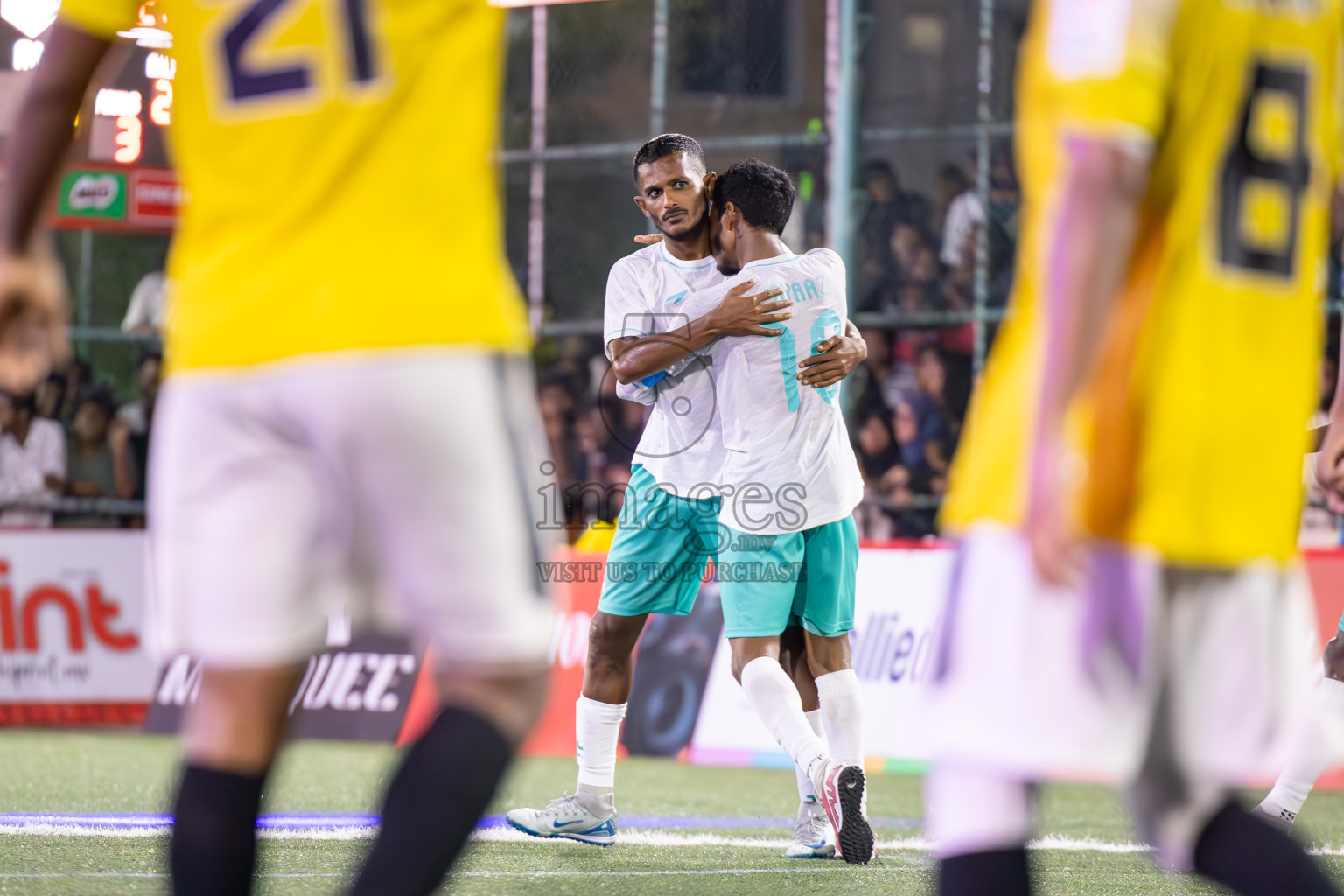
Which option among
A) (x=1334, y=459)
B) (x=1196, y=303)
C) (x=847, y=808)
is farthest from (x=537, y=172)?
(x=1196, y=303)

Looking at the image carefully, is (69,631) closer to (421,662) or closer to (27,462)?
(27,462)

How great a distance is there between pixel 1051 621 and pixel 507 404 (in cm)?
82

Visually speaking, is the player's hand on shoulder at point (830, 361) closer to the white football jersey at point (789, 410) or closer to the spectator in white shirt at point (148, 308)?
the white football jersey at point (789, 410)

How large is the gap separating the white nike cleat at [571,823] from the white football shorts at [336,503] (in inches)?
129

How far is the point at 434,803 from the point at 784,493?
323 cm

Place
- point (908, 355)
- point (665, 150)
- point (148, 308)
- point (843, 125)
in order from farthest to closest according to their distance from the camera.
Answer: point (148, 308)
point (908, 355)
point (843, 125)
point (665, 150)

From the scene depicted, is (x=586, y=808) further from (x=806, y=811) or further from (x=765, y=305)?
(x=765, y=305)

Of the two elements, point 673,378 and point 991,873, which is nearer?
point 991,873

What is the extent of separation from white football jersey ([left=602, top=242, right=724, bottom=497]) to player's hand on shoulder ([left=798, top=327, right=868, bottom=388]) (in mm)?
342

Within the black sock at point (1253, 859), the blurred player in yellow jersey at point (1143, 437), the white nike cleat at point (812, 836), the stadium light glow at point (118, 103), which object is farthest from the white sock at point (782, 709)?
the stadium light glow at point (118, 103)

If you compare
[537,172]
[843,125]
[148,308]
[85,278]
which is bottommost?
[148,308]

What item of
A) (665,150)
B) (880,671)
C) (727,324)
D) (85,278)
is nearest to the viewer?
(727,324)

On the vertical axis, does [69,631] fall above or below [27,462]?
below

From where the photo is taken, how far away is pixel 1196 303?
223 cm
